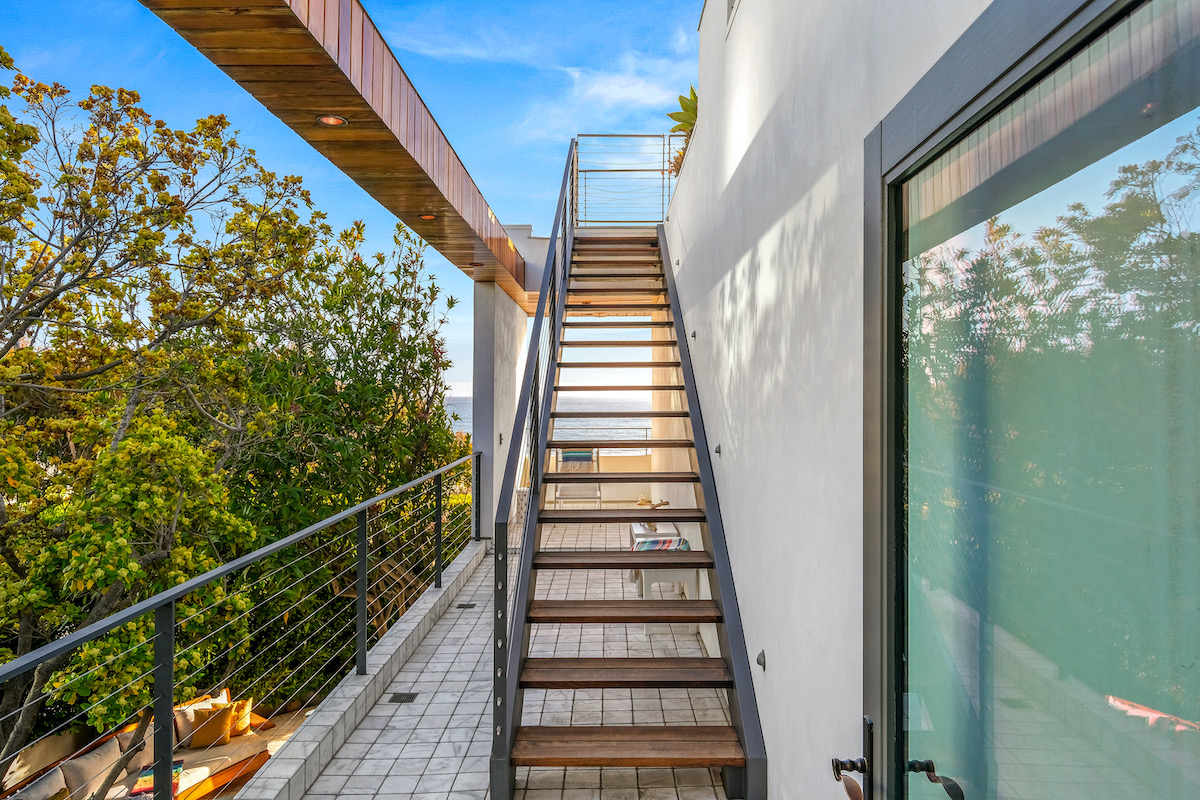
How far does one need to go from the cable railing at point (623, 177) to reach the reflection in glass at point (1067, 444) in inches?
271

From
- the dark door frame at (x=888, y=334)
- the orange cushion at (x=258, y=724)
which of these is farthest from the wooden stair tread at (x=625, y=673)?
the orange cushion at (x=258, y=724)

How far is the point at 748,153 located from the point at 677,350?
2277mm

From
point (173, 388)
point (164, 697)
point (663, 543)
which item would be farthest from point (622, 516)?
point (173, 388)

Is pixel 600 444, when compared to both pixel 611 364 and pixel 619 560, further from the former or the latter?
pixel 619 560

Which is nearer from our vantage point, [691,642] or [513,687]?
[513,687]

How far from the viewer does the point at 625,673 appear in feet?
9.71

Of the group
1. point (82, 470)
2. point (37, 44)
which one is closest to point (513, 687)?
point (82, 470)

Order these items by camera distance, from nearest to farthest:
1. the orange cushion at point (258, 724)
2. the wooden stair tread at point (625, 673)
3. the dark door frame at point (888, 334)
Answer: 1. the dark door frame at point (888, 334)
2. the wooden stair tread at point (625, 673)
3. the orange cushion at point (258, 724)

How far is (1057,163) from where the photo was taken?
86cm

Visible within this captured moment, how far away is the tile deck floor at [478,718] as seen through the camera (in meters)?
2.70

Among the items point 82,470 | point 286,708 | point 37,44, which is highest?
point 37,44

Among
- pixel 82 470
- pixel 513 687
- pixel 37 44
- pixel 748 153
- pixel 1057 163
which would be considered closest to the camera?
pixel 1057 163

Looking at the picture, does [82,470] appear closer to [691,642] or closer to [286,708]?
[286,708]

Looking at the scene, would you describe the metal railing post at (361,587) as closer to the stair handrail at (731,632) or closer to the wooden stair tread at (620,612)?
the wooden stair tread at (620,612)
